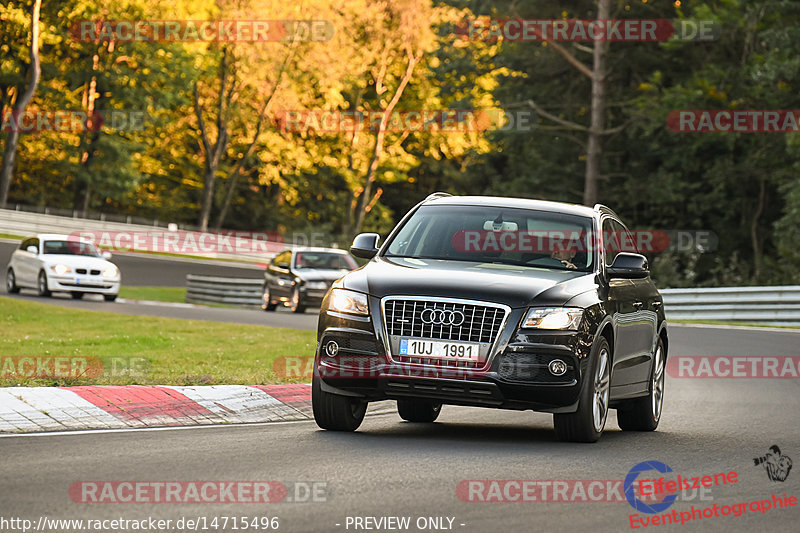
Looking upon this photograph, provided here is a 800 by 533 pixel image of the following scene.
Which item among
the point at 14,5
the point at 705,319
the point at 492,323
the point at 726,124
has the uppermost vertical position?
the point at 14,5

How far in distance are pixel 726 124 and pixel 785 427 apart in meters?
33.3

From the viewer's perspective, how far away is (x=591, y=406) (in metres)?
10.2

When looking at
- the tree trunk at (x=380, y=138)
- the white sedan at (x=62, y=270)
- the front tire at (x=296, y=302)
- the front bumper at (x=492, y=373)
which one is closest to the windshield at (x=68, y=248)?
the white sedan at (x=62, y=270)

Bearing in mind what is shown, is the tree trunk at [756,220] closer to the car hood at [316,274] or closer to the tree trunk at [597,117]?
the tree trunk at [597,117]

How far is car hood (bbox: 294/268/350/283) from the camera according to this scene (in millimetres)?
34197

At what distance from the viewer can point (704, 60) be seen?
164 feet

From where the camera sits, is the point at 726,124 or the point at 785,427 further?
the point at 726,124

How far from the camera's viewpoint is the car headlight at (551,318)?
9914mm

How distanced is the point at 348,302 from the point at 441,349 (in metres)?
0.81

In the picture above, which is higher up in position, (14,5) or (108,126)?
(14,5)

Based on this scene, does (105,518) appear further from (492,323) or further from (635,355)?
(635,355)

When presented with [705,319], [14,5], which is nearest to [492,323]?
[705,319]

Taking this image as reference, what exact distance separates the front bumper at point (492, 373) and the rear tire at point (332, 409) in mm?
373

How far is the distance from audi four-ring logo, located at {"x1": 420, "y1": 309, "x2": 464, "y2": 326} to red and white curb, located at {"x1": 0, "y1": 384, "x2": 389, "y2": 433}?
7.80 feet
